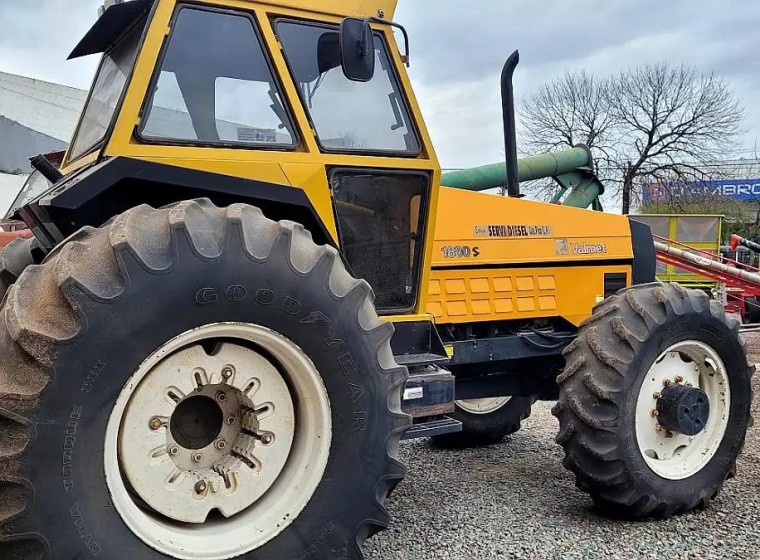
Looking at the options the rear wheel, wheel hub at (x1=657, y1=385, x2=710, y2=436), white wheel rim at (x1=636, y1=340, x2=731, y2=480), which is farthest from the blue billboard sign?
wheel hub at (x1=657, y1=385, x2=710, y2=436)

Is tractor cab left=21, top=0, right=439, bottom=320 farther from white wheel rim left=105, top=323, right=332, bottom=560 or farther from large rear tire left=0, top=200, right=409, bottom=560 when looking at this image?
white wheel rim left=105, top=323, right=332, bottom=560

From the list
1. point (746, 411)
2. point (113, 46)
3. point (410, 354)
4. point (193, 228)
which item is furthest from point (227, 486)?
point (746, 411)

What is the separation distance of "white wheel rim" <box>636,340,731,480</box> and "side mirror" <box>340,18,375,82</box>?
2269 millimetres

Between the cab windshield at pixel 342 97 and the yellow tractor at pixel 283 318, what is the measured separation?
0.01 meters

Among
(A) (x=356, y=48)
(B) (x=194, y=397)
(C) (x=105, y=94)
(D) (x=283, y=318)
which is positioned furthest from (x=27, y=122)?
(D) (x=283, y=318)

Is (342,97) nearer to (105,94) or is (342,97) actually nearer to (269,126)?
(269,126)

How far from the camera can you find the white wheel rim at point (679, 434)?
13.5 ft

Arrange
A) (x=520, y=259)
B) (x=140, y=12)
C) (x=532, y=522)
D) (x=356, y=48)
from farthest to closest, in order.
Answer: (x=520, y=259) → (x=532, y=522) → (x=140, y=12) → (x=356, y=48)

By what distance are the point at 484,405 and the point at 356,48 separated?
3.30m

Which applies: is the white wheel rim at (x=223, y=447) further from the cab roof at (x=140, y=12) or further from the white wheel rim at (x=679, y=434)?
the white wheel rim at (x=679, y=434)

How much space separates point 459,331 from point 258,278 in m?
2.15

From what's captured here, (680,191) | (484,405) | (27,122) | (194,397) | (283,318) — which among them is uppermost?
(27,122)

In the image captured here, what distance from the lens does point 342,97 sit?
373cm

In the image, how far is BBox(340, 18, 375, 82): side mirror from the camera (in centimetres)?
337
